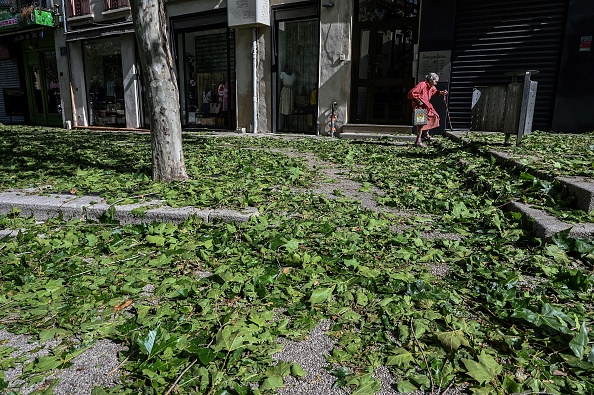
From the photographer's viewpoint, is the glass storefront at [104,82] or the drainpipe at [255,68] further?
the glass storefront at [104,82]

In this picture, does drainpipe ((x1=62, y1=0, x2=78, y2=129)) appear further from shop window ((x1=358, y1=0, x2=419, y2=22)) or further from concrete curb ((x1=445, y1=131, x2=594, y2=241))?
concrete curb ((x1=445, y1=131, x2=594, y2=241))

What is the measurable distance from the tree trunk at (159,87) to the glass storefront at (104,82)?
14.4m

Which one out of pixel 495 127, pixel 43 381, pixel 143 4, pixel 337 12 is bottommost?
pixel 43 381

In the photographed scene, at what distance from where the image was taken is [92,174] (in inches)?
226

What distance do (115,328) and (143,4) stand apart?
4.03 m

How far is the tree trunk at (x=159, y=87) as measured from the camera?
4816 mm

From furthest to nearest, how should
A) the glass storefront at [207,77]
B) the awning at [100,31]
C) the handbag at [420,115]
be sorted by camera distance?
1. the awning at [100,31]
2. the glass storefront at [207,77]
3. the handbag at [420,115]

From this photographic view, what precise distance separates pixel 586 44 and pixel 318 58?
7.00 m

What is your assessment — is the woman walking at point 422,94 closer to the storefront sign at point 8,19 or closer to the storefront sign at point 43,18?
the storefront sign at point 43,18

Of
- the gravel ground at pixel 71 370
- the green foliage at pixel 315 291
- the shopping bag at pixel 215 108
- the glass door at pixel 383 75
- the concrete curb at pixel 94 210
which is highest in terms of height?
the glass door at pixel 383 75

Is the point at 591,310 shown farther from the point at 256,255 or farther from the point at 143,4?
the point at 143,4

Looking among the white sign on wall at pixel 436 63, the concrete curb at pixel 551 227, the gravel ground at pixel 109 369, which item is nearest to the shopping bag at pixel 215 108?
the white sign on wall at pixel 436 63

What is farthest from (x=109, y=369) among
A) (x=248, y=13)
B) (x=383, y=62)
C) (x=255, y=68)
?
(x=248, y=13)

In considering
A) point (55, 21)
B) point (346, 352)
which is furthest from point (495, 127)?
point (55, 21)
